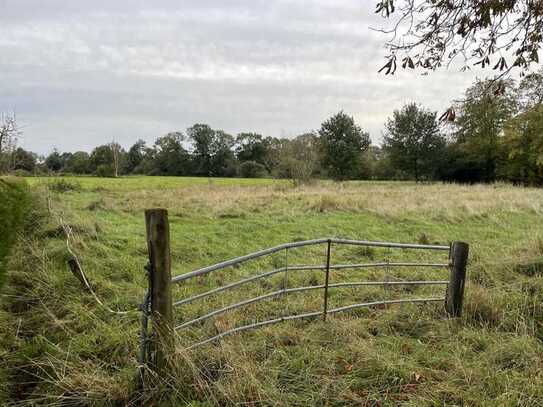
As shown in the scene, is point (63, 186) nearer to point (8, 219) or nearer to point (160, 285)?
point (8, 219)

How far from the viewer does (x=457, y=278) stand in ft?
15.2

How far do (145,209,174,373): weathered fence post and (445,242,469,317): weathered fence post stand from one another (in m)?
3.49

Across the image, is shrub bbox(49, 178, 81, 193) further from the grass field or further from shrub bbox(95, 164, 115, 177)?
shrub bbox(95, 164, 115, 177)

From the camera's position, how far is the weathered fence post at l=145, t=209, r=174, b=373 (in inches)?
118

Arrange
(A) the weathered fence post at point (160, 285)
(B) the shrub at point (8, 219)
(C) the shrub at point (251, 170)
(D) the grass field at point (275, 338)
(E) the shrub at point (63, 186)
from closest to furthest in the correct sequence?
(A) the weathered fence post at point (160, 285)
(D) the grass field at point (275, 338)
(B) the shrub at point (8, 219)
(E) the shrub at point (63, 186)
(C) the shrub at point (251, 170)

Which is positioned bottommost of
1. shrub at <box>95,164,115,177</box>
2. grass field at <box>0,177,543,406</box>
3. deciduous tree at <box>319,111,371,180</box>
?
grass field at <box>0,177,543,406</box>

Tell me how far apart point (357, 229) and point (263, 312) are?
7.16m

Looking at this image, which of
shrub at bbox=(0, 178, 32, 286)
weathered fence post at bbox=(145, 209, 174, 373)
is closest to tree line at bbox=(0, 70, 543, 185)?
shrub at bbox=(0, 178, 32, 286)

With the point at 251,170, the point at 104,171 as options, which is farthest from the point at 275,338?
the point at 251,170

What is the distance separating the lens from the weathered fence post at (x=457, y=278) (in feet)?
15.1

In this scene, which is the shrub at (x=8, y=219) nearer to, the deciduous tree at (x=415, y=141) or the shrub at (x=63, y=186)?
the shrub at (x=63, y=186)

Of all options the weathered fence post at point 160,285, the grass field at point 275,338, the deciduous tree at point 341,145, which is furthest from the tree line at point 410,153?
the weathered fence post at point 160,285

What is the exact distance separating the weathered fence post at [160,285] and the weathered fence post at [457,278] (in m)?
3.49

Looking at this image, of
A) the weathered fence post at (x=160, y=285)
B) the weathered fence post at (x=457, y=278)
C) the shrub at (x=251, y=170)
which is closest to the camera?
the weathered fence post at (x=160, y=285)
